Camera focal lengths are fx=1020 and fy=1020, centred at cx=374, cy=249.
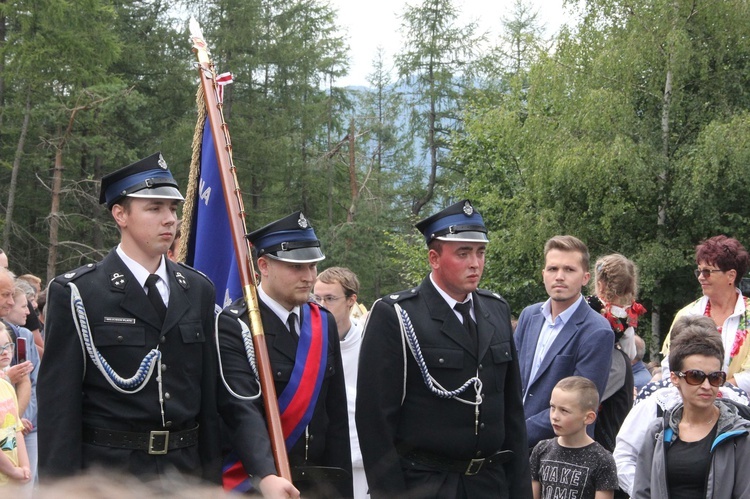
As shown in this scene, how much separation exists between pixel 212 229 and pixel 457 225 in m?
1.56

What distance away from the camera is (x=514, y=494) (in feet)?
15.6

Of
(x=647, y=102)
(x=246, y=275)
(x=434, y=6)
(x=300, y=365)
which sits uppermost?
(x=434, y=6)

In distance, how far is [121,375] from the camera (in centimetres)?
408

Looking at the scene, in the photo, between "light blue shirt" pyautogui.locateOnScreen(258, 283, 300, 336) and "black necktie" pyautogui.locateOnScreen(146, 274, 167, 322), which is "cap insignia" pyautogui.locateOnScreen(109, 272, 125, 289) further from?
"light blue shirt" pyautogui.locateOnScreen(258, 283, 300, 336)

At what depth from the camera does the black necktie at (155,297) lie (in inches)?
166

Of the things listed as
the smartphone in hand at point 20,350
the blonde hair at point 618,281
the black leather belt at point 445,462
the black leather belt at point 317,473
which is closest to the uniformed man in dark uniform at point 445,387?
the black leather belt at point 445,462

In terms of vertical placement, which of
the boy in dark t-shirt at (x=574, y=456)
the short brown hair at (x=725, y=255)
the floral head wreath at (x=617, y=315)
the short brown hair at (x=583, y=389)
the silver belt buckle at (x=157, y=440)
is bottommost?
the boy in dark t-shirt at (x=574, y=456)

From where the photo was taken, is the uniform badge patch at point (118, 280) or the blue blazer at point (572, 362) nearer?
the uniform badge patch at point (118, 280)

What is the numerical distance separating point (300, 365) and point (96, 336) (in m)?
0.94

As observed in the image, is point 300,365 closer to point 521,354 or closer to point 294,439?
point 294,439

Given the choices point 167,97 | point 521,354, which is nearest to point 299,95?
point 167,97

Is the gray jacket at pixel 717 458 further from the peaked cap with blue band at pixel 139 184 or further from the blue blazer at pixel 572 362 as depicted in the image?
the peaked cap with blue band at pixel 139 184

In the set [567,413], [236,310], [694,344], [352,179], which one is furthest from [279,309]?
[352,179]

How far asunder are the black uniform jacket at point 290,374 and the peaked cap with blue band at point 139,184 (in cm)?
63
